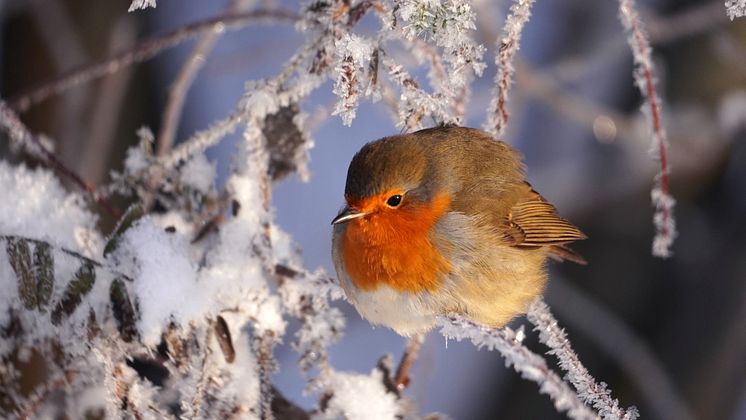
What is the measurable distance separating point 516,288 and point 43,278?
1.24m

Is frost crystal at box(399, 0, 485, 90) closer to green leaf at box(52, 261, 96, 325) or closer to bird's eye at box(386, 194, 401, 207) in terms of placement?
green leaf at box(52, 261, 96, 325)

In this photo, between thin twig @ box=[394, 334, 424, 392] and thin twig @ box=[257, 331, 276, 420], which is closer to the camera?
thin twig @ box=[257, 331, 276, 420]

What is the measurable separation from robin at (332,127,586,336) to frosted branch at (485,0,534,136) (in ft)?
1.58

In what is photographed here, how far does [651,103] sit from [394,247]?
0.77m

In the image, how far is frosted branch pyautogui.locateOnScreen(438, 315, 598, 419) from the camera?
143cm

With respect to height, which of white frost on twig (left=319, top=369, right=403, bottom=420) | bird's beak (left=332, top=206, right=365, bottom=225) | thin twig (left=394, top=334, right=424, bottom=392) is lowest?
white frost on twig (left=319, top=369, right=403, bottom=420)

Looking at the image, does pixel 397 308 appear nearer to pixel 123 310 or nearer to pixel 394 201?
pixel 394 201

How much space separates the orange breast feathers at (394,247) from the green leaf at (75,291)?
78cm

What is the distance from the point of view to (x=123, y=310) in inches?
66.6

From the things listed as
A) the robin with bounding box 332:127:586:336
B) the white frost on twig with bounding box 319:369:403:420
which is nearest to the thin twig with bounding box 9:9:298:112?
the robin with bounding box 332:127:586:336

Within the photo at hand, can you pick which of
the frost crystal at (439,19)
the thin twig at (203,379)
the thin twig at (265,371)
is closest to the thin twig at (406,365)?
the thin twig at (265,371)

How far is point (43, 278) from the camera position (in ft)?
5.32

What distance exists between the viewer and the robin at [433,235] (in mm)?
2232

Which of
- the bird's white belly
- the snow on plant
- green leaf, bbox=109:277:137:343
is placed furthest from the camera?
the bird's white belly
